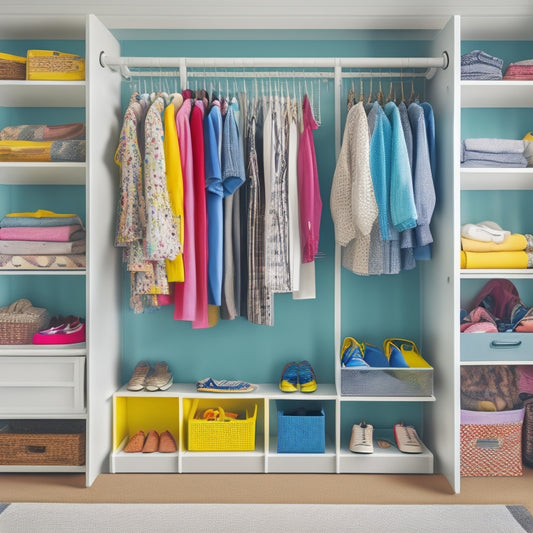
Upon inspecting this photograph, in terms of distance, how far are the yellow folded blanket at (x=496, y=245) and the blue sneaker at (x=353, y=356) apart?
718 mm

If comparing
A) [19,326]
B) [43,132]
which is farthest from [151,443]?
[43,132]

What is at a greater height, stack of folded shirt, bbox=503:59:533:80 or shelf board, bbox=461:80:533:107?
stack of folded shirt, bbox=503:59:533:80

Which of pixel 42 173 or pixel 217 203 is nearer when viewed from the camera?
pixel 217 203

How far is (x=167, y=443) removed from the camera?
2.63 meters

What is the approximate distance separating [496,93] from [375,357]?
4.78 ft

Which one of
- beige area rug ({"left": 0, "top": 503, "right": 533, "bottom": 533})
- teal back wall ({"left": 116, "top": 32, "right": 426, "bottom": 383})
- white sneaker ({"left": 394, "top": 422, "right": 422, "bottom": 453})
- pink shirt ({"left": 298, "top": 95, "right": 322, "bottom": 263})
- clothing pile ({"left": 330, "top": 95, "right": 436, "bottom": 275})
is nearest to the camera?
beige area rug ({"left": 0, "top": 503, "right": 533, "bottom": 533})

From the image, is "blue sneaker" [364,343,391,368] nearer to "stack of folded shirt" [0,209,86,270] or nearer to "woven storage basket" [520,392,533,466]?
"woven storage basket" [520,392,533,466]

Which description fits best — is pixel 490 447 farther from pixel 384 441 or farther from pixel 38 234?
pixel 38 234

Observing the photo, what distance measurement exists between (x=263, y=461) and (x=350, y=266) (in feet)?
3.48

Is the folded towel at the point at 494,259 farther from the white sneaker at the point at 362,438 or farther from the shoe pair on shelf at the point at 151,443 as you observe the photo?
the shoe pair on shelf at the point at 151,443

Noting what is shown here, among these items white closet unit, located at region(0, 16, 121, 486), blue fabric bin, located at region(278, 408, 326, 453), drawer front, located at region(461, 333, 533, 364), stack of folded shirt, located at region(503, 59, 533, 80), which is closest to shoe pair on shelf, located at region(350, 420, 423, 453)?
blue fabric bin, located at region(278, 408, 326, 453)

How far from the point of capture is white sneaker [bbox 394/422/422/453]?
2.60 m

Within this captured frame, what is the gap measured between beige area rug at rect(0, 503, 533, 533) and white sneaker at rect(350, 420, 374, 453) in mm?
367

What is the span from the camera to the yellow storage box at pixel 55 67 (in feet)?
8.26
